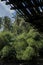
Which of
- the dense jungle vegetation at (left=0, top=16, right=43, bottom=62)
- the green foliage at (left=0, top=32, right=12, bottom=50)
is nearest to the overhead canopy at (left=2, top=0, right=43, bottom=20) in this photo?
the dense jungle vegetation at (left=0, top=16, right=43, bottom=62)

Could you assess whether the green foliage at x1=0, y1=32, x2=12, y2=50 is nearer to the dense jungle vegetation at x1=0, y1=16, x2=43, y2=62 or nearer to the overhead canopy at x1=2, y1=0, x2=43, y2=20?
the dense jungle vegetation at x1=0, y1=16, x2=43, y2=62

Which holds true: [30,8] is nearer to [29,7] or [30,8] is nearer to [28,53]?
[29,7]

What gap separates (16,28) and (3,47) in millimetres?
11066

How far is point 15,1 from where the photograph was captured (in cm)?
567

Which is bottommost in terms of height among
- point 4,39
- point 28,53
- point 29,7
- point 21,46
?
point 29,7

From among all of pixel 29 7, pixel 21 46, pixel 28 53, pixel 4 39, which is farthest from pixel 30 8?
pixel 4 39

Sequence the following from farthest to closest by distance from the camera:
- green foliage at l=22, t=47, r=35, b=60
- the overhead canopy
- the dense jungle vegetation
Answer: the dense jungle vegetation < green foliage at l=22, t=47, r=35, b=60 < the overhead canopy

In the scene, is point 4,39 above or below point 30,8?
above

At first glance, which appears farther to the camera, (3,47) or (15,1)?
(3,47)

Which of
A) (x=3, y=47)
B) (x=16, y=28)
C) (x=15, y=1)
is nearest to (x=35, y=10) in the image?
(x=15, y=1)

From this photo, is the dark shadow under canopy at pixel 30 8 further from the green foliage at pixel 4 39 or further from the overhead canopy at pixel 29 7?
the green foliage at pixel 4 39

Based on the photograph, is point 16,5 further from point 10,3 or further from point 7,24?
point 7,24

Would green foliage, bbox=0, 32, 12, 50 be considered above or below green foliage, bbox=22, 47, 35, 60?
above

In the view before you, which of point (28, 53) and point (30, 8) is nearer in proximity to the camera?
point (30, 8)
